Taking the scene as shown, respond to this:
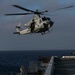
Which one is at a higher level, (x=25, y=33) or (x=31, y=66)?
(x=25, y=33)

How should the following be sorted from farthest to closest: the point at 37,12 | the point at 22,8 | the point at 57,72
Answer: the point at 37,12 < the point at 22,8 < the point at 57,72

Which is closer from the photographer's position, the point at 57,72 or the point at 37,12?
the point at 57,72

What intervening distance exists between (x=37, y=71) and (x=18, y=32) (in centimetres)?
585

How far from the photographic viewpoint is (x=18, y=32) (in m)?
44.5

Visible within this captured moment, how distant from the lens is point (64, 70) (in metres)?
18.6

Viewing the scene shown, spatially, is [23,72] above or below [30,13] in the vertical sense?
below

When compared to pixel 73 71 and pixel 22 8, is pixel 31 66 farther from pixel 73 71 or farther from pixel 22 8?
pixel 73 71

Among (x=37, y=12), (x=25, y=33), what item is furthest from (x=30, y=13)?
(x=25, y=33)

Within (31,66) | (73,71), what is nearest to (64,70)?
(73,71)

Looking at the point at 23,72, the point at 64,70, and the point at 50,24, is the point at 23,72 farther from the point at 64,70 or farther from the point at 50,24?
the point at 64,70

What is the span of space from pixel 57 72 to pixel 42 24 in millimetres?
21167

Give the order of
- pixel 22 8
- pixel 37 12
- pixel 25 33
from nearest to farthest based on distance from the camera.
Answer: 1. pixel 22 8
2. pixel 37 12
3. pixel 25 33

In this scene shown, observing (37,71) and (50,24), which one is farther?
(37,71)

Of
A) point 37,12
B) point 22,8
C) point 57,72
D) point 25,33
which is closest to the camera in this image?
point 57,72
